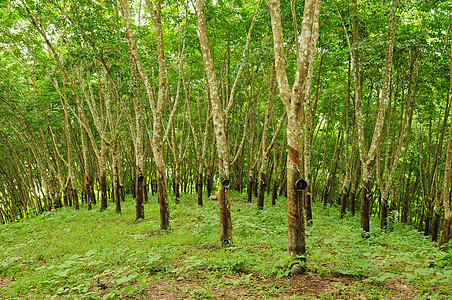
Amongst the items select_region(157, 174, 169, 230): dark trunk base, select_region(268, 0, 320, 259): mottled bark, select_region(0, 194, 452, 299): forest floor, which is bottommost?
select_region(0, 194, 452, 299): forest floor

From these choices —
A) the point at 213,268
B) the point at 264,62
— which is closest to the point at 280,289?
the point at 213,268

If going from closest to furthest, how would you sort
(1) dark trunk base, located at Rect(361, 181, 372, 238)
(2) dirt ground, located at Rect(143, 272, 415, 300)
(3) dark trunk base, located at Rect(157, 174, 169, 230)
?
(2) dirt ground, located at Rect(143, 272, 415, 300)
(1) dark trunk base, located at Rect(361, 181, 372, 238)
(3) dark trunk base, located at Rect(157, 174, 169, 230)

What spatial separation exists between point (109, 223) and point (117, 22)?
789 cm

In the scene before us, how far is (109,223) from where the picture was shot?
11281mm

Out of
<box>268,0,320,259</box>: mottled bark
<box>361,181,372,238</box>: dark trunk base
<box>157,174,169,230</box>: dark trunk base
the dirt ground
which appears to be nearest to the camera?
the dirt ground

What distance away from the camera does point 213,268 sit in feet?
18.4

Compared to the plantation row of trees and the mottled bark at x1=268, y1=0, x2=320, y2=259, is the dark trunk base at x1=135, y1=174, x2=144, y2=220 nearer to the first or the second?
the plantation row of trees

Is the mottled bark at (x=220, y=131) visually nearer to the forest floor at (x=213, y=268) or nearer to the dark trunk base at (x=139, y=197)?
the forest floor at (x=213, y=268)

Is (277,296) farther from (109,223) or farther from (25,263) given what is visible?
(109,223)

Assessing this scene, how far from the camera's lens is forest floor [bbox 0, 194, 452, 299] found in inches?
178

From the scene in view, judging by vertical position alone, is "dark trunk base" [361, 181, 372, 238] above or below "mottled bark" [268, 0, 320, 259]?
below

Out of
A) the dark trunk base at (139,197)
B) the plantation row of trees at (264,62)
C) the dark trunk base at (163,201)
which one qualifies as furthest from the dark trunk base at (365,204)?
the dark trunk base at (139,197)

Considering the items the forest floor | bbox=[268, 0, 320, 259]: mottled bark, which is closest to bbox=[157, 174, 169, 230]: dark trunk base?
the forest floor

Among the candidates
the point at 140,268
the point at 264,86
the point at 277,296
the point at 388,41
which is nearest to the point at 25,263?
the point at 140,268
